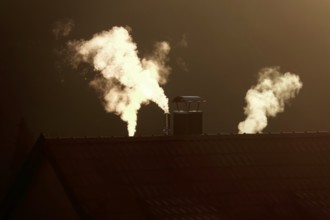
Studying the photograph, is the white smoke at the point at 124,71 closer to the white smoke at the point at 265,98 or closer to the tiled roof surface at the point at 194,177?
the white smoke at the point at 265,98

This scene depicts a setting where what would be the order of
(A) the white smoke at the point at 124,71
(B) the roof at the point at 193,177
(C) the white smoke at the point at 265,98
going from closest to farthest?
(B) the roof at the point at 193,177, (A) the white smoke at the point at 124,71, (C) the white smoke at the point at 265,98

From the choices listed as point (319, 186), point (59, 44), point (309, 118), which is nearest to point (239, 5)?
point (309, 118)

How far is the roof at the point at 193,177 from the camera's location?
23.6 metres

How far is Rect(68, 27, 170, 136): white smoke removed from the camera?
127ft

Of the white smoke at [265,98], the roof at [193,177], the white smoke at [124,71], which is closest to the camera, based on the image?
the roof at [193,177]

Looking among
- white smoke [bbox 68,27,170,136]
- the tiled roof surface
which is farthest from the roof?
white smoke [bbox 68,27,170,136]

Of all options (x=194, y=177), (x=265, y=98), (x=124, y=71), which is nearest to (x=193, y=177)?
(x=194, y=177)

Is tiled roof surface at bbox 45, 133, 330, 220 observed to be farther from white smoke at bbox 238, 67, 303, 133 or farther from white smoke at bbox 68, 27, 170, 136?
white smoke at bbox 238, 67, 303, 133

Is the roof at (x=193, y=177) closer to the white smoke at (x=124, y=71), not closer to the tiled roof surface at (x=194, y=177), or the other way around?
Result: the tiled roof surface at (x=194, y=177)

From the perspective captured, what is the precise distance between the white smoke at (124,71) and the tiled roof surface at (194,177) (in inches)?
362

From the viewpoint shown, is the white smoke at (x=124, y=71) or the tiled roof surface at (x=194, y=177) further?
the white smoke at (x=124, y=71)

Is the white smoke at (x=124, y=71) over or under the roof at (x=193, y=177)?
over

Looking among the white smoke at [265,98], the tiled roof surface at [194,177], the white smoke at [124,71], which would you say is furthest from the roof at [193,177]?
the white smoke at [265,98]

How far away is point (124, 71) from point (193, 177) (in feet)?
47.4
